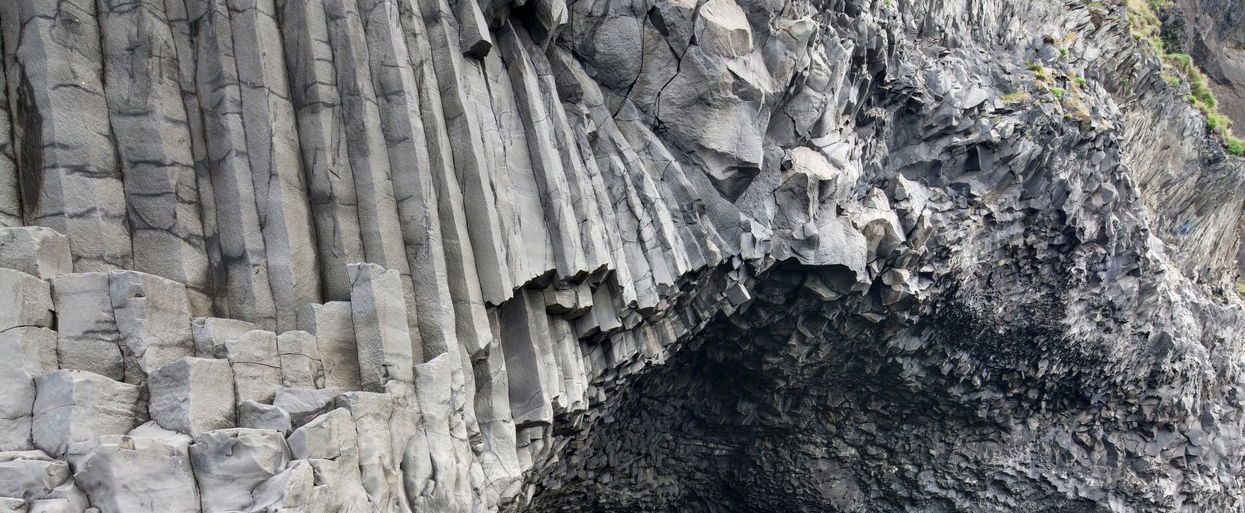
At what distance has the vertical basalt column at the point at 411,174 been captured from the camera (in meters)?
→ 7.45

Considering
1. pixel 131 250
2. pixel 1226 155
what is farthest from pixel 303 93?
pixel 1226 155

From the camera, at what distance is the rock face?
582 centimetres

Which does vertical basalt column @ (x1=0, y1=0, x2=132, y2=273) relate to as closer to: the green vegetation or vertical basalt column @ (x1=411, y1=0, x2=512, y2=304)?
vertical basalt column @ (x1=411, y1=0, x2=512, y2=304)

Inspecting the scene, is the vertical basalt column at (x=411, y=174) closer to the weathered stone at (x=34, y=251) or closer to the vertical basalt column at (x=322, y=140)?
the vertical basalt column at (x=322, y=140)

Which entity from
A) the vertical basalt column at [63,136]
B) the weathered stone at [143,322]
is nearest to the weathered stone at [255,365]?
the weathered stone at [143,322]

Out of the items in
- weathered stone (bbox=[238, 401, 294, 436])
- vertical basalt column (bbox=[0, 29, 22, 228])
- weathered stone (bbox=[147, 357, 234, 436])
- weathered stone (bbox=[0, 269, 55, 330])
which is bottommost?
weathered stone (bbox=[238, 401, 294, 436])

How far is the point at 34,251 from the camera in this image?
5.66 meters

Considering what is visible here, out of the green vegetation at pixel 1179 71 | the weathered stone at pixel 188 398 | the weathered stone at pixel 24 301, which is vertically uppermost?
the green vegetation at pixel 1179 71

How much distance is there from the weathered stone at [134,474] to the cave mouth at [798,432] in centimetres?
717

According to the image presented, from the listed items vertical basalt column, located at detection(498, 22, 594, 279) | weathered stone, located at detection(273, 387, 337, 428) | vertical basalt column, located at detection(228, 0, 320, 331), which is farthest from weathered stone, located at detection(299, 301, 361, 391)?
vertical basalt column, located at detection(498, 22, 594, 279)

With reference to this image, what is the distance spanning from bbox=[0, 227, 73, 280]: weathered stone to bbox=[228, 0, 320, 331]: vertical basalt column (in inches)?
55.9

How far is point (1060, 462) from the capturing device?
54.5ft

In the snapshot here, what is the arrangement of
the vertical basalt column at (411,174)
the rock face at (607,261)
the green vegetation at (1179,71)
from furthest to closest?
the green vegetation at (1179,71) → the vertical basalt column at (411,174) → the rock face at (607,261)

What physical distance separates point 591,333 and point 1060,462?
11244 mm
